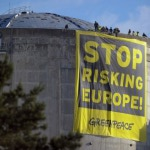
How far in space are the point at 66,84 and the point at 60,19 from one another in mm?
10002

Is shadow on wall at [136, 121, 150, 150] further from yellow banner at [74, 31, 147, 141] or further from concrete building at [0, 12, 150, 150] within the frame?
yellow banner at [74, 31, 147, 141]

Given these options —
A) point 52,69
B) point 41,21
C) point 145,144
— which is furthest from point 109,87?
point 41,21

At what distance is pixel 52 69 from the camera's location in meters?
35.1

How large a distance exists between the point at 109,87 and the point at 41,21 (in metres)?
A: 9.81

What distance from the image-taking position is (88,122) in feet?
112

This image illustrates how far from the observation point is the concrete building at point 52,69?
34500 millimetres

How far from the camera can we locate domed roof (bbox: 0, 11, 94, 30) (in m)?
41.2

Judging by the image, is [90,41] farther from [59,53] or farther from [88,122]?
[88,122]

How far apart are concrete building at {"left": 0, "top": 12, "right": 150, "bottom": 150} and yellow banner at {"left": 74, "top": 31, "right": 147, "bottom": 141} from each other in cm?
66

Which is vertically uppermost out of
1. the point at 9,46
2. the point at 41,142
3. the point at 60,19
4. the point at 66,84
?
the point at 60,19

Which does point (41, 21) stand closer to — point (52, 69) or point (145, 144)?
point (52, 69)

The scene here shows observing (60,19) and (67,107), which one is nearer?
(67,107)

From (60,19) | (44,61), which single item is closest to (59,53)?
(44,61)

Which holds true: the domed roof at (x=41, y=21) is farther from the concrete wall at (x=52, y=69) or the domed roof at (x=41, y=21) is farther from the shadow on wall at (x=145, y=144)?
the shadow on wall at (x=145, y=144)
